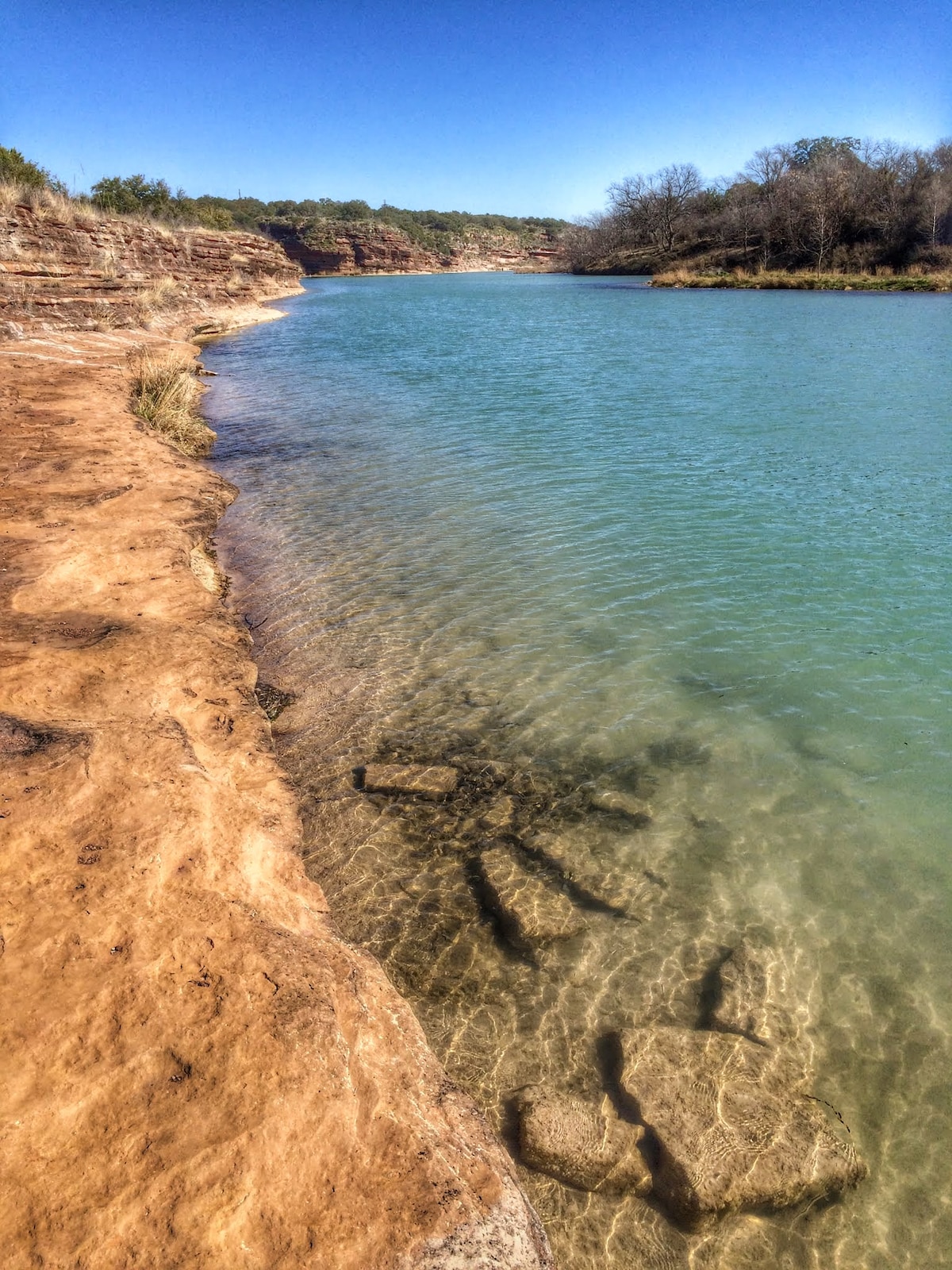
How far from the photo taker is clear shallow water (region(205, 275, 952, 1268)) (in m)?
3.25

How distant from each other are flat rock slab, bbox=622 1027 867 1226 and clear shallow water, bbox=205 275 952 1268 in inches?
4.3

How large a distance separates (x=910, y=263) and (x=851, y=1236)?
58.7m

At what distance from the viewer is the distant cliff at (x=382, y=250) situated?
94625mm

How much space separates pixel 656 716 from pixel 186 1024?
384 centimetres

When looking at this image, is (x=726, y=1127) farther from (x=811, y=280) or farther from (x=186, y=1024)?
(x=811, y=280)

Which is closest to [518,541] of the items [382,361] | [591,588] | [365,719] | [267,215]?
[591,588]

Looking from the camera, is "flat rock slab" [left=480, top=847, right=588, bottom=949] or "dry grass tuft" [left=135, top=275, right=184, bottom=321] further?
"dry grass tuft" [left=135, top=275, right=184, bottom=321]

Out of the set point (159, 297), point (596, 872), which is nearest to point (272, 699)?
point (596, 872)

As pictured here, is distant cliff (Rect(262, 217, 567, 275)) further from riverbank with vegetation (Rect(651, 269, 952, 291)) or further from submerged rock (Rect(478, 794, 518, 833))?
submerged rock (Rect(478, 794, 518, 833))

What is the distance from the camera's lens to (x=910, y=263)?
47.6 meters

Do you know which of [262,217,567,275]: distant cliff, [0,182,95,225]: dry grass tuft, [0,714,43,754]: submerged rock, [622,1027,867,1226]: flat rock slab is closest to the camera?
[622,1027,867,1226]: flat rock slab

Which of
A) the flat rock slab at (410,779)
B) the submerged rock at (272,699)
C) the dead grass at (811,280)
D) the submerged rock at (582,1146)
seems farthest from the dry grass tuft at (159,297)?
the dead grass at (811,280)

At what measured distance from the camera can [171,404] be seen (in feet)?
46.8

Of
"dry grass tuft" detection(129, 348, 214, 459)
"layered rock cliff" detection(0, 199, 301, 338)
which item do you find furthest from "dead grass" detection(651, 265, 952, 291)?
"dry grass tuft" detection(129, 348, 214, 459)
